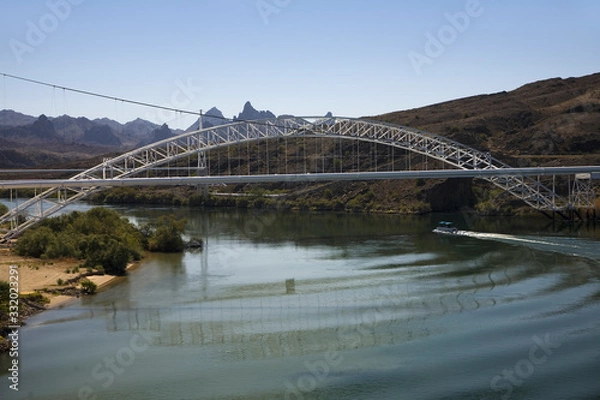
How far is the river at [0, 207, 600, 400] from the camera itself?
1135 centimetres

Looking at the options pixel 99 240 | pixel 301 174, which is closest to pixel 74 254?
pixel 99 240

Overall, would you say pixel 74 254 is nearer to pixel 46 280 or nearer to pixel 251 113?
pixel 46 280

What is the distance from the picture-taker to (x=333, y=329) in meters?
14.4

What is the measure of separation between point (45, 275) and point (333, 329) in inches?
368

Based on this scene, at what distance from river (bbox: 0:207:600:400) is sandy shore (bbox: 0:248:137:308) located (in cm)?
64

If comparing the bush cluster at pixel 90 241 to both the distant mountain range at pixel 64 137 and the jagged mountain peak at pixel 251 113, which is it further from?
the jagged mountain peak at pixel 251 113

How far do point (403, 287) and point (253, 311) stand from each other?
15.3 ft

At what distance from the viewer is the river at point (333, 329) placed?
11.4 metres

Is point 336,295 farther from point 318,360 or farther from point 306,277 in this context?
point 318,360

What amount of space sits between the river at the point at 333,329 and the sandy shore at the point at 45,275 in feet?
2.09

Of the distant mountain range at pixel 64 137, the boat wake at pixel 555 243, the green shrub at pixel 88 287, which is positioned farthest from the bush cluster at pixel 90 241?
the distant mountain range at pixel 64 137

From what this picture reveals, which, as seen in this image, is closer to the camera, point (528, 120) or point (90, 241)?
point (90, 241)

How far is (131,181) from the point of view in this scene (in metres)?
28.7

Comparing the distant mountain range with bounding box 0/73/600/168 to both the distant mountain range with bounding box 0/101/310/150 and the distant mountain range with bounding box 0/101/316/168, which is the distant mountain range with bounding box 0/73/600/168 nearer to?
the distant mountain range with bounding box 0/101/316/168
